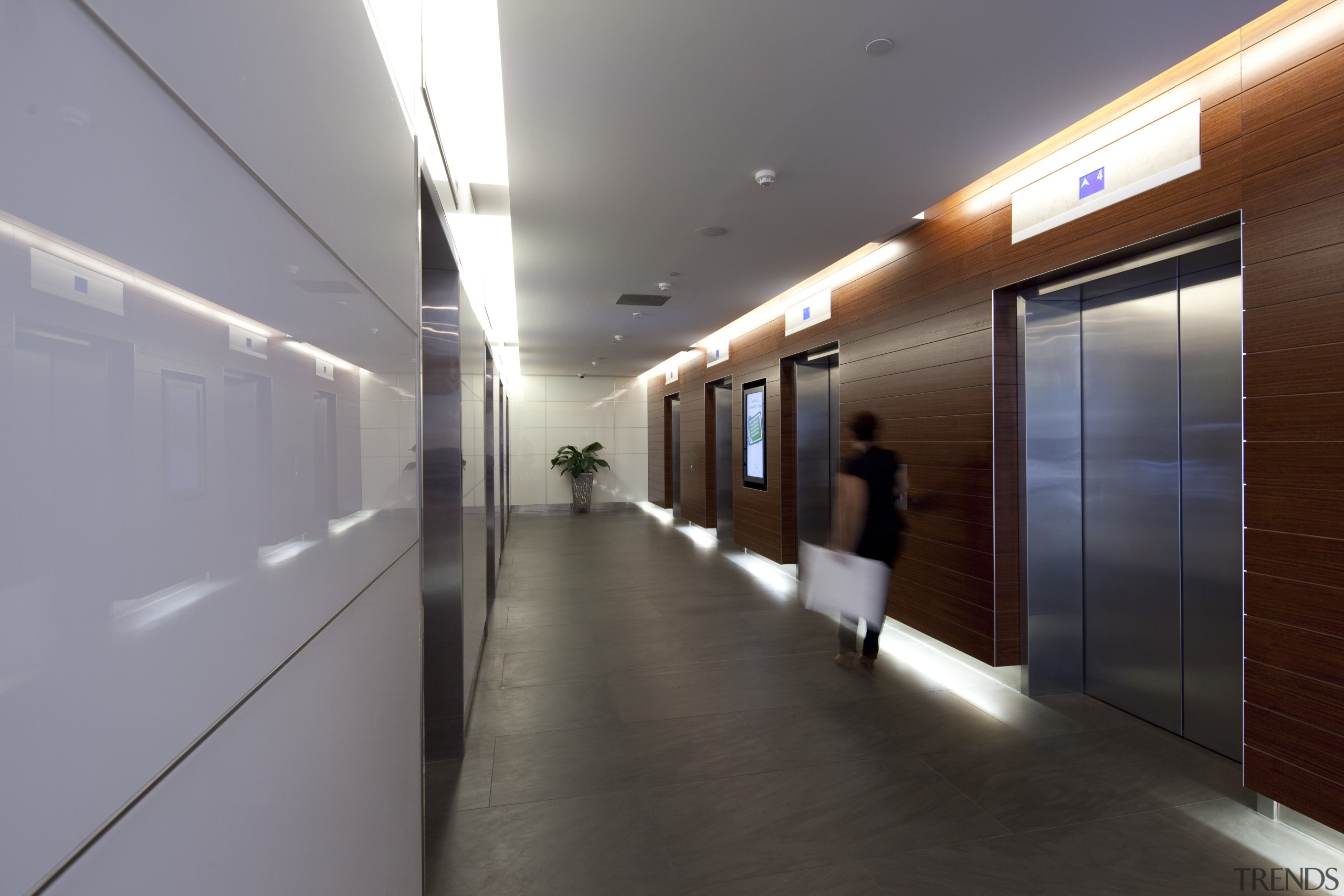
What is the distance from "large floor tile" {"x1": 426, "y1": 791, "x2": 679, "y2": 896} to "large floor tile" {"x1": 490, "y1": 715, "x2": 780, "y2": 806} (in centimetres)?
14

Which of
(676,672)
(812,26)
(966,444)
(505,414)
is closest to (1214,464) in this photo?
(966,444)

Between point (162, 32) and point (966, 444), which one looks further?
point (966, 444)

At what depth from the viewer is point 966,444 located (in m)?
5.08

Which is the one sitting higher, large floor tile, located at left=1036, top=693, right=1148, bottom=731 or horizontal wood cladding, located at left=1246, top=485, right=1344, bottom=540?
horizontal wood cladding, located at left=1246, top=485, right=1344, bottom=540

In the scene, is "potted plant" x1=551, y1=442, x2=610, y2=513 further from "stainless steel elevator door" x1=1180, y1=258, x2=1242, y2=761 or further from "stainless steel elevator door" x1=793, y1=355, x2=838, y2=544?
"stainless steel elevator door" x1=1180, y1=258, x2=1242, y2=761

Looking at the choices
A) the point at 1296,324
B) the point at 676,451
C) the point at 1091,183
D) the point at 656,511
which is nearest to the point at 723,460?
the point at 676,451

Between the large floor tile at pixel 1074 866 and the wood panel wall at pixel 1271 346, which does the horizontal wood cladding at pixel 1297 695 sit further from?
the large floor tile at pixel 1074 866

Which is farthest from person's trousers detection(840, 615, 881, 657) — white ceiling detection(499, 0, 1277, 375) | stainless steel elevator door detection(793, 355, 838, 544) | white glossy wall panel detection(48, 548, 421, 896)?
white glossy wall panel detection(48, 548, 421, 896)

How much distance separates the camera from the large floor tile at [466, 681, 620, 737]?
4375mm

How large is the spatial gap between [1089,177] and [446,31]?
376cm

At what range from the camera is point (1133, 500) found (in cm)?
439

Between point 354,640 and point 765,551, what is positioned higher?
point 354,640

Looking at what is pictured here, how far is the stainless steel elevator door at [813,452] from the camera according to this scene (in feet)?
28.1

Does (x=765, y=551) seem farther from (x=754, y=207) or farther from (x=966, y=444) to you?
(x=754, y=207)
